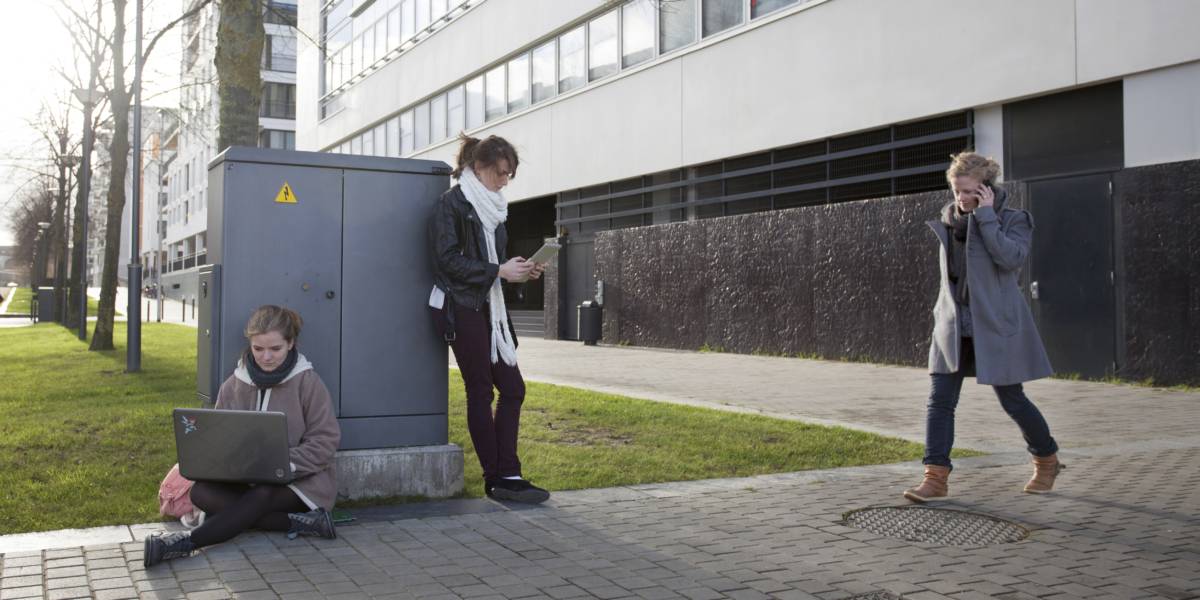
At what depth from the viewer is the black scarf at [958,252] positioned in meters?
5.50

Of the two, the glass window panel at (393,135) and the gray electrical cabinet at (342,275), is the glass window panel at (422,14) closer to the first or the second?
A: the glass window panel at (393,135)

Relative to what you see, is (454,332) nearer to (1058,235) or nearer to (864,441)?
(864,441)

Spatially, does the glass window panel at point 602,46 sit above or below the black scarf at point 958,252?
above

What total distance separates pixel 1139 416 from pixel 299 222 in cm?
739

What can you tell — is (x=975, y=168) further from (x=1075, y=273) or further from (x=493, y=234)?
(x=1075, y=273)

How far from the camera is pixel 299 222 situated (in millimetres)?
5371

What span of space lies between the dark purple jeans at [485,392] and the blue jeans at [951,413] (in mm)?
2154

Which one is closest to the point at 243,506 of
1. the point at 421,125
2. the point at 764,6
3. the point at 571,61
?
the point at 764,6

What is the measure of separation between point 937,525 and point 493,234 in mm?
2608

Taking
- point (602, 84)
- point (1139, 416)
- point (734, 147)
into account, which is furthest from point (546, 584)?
point (602, 84)

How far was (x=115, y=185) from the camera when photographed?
18156 mm

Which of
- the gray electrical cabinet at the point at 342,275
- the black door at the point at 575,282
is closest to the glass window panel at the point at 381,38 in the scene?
the black door at the point at 575,282

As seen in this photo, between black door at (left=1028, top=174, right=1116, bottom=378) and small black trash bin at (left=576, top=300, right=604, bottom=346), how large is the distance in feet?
33.9

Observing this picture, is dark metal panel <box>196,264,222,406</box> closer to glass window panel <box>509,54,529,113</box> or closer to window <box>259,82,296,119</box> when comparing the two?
glass window panel <box>509,54,529,113</box>
